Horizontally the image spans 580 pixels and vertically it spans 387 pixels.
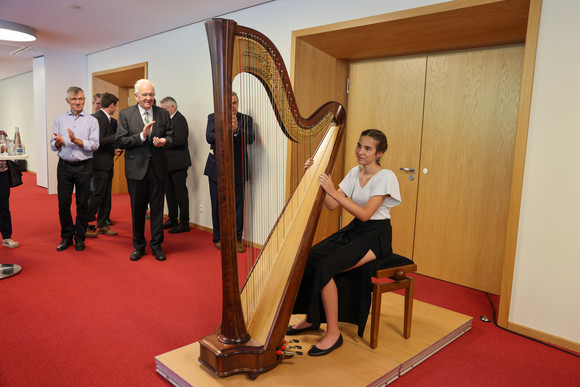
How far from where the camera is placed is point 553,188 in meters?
2.61

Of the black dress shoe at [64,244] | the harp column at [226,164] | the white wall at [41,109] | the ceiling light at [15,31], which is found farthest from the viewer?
the white wall at [41,109]

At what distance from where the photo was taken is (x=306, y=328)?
2547mm

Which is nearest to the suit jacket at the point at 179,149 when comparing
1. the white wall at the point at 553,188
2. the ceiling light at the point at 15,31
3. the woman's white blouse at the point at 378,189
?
the ceiling light at the point at 15,31

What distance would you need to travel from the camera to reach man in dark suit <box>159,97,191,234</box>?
489 cm

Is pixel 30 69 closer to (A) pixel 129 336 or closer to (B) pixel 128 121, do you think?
(B) pixel 128 121

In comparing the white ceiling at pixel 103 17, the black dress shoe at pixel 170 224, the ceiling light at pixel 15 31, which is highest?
the white ceiling at pixel 103 17

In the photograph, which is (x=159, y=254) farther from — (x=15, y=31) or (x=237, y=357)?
(x=15, y=31)

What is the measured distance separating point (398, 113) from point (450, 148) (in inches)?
22.5

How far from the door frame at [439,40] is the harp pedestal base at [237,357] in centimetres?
173

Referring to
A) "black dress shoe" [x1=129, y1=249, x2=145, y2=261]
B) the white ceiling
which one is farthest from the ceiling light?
"black dress shoe" [x1=129, y1=249, x2=145, y2=261]

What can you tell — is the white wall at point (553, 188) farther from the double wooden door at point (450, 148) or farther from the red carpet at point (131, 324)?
the double wooden door at point (450, 148)

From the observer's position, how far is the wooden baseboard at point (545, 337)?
2587mm

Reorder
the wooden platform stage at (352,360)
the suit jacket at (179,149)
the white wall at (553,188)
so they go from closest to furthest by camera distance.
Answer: the wooden platform stage at (352,360), the white wall at (553,188), the suit jacket at (179,149)

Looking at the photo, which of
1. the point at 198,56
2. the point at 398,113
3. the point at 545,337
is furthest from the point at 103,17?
the point at 545,337
